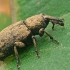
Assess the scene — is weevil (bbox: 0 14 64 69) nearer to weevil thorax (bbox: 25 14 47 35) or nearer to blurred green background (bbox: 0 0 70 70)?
weevil thorax (bbox: 25 14 47 35)

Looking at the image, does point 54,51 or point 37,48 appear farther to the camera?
point 37,48

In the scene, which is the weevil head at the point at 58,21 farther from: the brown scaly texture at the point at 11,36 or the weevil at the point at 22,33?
the brown scaly texture at the point at 11,36

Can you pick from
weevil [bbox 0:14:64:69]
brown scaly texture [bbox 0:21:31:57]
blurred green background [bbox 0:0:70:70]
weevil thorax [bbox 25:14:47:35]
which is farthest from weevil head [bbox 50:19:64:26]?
brown scaly texture [bbox 0:21:31:57]

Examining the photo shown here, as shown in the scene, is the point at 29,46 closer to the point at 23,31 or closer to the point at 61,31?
the point at 23,31

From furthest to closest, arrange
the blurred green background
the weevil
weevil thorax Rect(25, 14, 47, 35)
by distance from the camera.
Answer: weevil thorax Rect(25, 14, 47, 35) → the weevil → the blurred green background

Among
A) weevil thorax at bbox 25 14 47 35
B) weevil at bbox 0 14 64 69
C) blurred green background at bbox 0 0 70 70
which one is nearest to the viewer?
blurred green background at bbox 0 0 70 70

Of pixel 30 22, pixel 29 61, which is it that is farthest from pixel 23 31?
pixel 29 61
